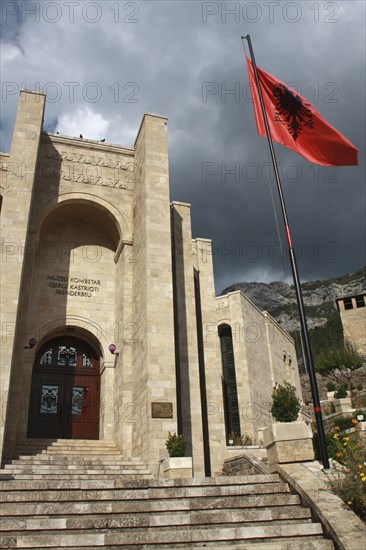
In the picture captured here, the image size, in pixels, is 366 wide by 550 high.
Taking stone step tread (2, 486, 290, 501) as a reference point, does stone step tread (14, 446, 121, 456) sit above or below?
above

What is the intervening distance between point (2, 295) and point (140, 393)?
16.2 feet

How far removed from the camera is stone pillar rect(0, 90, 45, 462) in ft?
41.6

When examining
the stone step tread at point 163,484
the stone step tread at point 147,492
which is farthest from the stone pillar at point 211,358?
the stone step tread at point 147,492

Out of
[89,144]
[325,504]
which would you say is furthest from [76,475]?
[89,144]

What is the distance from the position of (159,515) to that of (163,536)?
0.56 meters

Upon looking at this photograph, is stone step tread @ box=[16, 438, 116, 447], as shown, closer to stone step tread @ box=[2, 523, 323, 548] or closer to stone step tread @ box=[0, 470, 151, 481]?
stone step tread @ box=[0, 470, 151, 481]

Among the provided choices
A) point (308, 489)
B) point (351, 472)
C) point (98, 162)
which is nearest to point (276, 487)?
point (308, 489)

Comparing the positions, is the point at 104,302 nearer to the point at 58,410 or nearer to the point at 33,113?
the point at 58,410

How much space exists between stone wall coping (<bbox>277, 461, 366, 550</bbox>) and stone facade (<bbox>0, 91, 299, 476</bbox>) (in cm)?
550

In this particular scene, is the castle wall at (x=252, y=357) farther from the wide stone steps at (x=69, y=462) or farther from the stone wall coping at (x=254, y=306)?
the wide stone steps at (x=69, y=462)

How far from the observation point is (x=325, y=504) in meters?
6.70

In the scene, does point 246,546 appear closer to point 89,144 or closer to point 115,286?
point 115,286

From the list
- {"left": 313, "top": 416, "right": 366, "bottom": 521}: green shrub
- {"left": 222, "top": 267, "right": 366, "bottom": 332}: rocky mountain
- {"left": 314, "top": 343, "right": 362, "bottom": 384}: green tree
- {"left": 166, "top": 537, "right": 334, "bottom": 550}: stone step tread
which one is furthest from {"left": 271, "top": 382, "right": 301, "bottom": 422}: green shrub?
{"left": 222, "top": 267, "right": 366, "bottom": 332}: rocky mountain

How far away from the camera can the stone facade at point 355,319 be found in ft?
208
